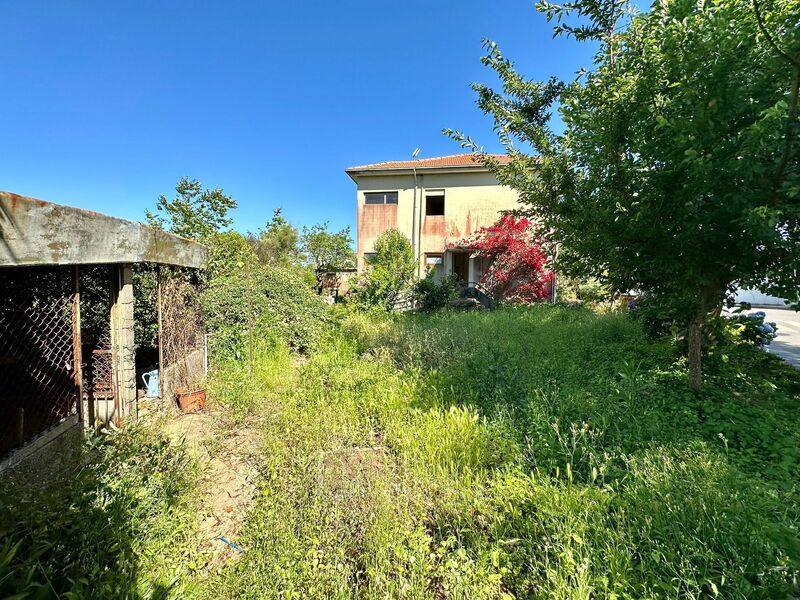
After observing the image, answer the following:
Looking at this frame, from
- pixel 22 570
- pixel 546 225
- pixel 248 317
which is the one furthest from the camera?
pixel 248 317

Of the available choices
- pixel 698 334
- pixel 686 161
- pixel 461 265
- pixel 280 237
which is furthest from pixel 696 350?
pixel 280 237

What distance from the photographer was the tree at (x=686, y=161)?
2744mm

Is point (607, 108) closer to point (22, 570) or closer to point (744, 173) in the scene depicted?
point (744, 173)

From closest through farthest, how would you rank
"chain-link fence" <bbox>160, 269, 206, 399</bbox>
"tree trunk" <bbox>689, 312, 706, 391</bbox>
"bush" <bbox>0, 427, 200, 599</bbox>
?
"bush" <bbox>0, 427, 200, 599</bbox>
"tree trunk" <bbox>689, 312, 706, 391</bbox>
"chain-link fence" <bbox>160, 269, 206, 399</bbox>

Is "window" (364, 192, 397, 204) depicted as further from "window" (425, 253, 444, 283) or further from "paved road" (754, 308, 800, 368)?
"paved road" (754, 308, 800, 368)

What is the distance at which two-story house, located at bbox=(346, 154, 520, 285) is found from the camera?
47.5 ft

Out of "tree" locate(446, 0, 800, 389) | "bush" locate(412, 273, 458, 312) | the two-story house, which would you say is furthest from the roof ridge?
"tree" locate(446, 0, 800, 389)

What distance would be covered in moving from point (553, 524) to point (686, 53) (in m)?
4.01

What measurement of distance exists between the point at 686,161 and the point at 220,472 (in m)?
5.13

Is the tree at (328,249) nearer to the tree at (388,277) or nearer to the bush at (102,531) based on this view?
the tree at (388,277)

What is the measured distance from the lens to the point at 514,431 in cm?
338

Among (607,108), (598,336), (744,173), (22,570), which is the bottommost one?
(22,570)

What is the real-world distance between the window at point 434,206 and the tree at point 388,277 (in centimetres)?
278

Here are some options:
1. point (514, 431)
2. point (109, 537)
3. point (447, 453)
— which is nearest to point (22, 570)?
point (109, 537)
